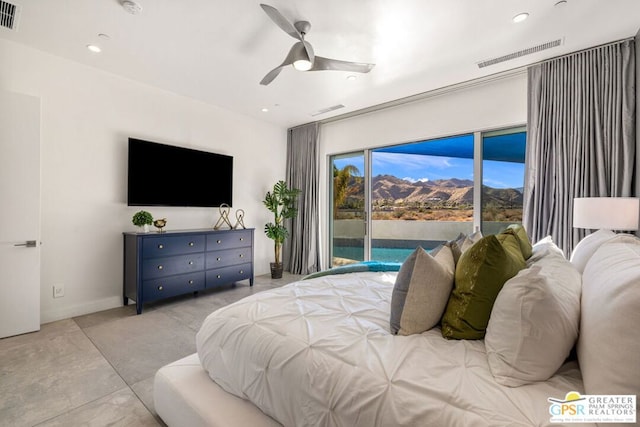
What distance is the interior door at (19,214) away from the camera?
2.43 m

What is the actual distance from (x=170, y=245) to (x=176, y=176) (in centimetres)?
97

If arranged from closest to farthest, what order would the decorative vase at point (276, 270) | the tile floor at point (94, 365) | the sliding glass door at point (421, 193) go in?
the tile floor at point (94, 365), the sliding glass door at point (421, 193), the decorative vase at point (276, 270)

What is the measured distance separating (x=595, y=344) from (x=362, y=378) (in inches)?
24.9

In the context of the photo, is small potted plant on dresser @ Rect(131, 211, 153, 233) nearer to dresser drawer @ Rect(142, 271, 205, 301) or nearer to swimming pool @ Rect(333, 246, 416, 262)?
dresser drawer @ Rect(142, 271, 205, 301)

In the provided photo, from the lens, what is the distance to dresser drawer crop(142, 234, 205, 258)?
3.10m

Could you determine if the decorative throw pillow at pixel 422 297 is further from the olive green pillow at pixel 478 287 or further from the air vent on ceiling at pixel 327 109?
the air vent on ceiling at pixel 327 109

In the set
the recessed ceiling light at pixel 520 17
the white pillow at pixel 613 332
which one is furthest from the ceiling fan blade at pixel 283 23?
the white pillow at pixel 613 332

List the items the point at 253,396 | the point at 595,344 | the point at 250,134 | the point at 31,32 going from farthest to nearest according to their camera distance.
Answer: the point at 250,134 < the point at 31,32 < the point at 253,396 < the point at 595,344

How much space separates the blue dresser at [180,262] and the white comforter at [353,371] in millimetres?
2116

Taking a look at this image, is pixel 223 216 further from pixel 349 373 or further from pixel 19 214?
pixel 349 373

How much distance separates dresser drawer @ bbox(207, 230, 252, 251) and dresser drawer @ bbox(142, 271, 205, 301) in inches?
15.2

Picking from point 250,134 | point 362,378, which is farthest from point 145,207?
point 362,378

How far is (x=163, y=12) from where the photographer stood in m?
2.19

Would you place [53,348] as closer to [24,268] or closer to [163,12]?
[24,268]
